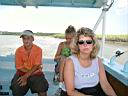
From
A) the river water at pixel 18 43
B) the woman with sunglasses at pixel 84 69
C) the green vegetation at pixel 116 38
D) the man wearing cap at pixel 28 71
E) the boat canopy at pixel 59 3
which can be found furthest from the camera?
the river water at pixel 18 43

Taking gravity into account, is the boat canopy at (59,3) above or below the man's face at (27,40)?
above

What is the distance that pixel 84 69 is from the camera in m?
2.90

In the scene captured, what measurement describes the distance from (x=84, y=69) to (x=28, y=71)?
1654 millimetres

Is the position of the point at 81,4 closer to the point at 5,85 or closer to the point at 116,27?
the point at 116,27

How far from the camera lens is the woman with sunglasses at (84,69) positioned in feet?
9.33

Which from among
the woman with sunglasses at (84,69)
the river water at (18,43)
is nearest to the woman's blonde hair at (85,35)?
the woman with sunglasses at (84,69)

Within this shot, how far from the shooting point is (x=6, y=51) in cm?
650

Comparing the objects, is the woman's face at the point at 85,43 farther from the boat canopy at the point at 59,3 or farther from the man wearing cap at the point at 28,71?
the boat canopy at the point at 59,3

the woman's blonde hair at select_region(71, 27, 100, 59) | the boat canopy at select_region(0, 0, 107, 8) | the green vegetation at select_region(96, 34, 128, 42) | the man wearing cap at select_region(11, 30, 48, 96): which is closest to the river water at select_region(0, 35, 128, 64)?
the boat canopy at select_region(0, 0, 107, 8)

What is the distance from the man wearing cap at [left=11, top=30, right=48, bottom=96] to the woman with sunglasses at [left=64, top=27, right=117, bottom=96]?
145 centimetres

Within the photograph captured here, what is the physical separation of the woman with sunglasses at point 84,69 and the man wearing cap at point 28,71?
145cm

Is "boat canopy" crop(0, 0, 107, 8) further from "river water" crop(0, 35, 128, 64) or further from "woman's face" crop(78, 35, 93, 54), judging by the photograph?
"woman's face" crop(78, 35, 93, 54)

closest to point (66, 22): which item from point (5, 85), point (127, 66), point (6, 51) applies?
point (6, 51)

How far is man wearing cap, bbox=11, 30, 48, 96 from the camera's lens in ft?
13.9
